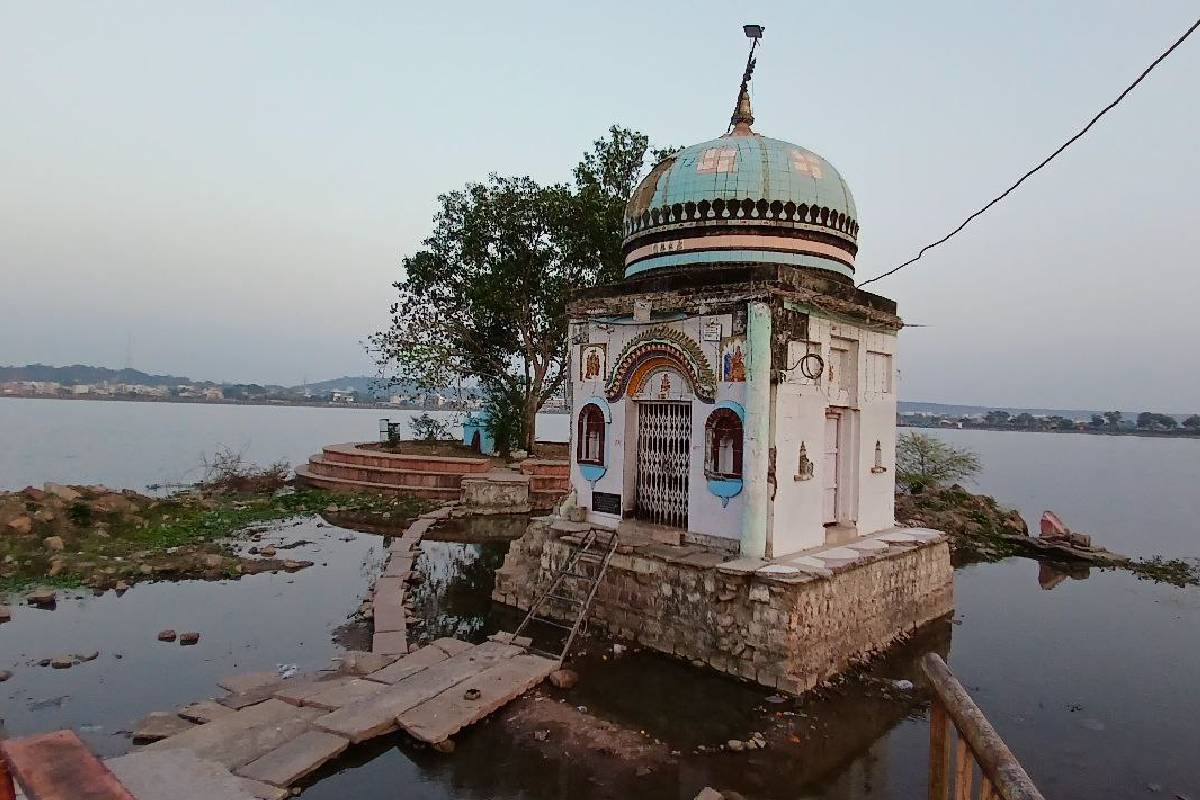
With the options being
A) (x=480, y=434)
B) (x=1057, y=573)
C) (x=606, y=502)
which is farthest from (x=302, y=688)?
(x=480, y=434)

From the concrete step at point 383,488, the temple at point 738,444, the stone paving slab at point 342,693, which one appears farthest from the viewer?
the concrete step at point 383,488

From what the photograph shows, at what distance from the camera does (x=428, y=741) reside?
662cm

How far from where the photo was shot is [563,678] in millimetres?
8266

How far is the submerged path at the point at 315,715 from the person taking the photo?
231 inches

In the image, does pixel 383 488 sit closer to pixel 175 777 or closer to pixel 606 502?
pixel 606 502

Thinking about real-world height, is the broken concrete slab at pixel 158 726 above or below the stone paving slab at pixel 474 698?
below

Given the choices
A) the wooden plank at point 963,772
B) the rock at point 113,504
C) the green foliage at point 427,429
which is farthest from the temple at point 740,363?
the green foliage at point 427,429

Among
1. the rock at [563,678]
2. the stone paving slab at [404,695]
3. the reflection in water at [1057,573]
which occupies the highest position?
the stone paving slab at [404,695]

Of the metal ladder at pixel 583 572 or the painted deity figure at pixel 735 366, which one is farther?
the metal ladder at pixel 583 572

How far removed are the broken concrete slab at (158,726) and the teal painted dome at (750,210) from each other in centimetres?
876

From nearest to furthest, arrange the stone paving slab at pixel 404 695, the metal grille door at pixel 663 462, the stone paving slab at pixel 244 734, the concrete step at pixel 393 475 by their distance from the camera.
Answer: the stone paving slab at pixel 244 734, the stone paving slab at pixel 404 695, the metal grille door at pixel 663 462, the concrete step at pixel 393 475

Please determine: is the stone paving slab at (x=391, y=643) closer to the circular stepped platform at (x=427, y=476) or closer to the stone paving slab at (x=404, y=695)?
the stone paving slab at (x=404, y=695)

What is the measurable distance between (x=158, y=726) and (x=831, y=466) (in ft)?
31.0

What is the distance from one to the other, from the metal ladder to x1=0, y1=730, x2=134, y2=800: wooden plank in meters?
7.47
